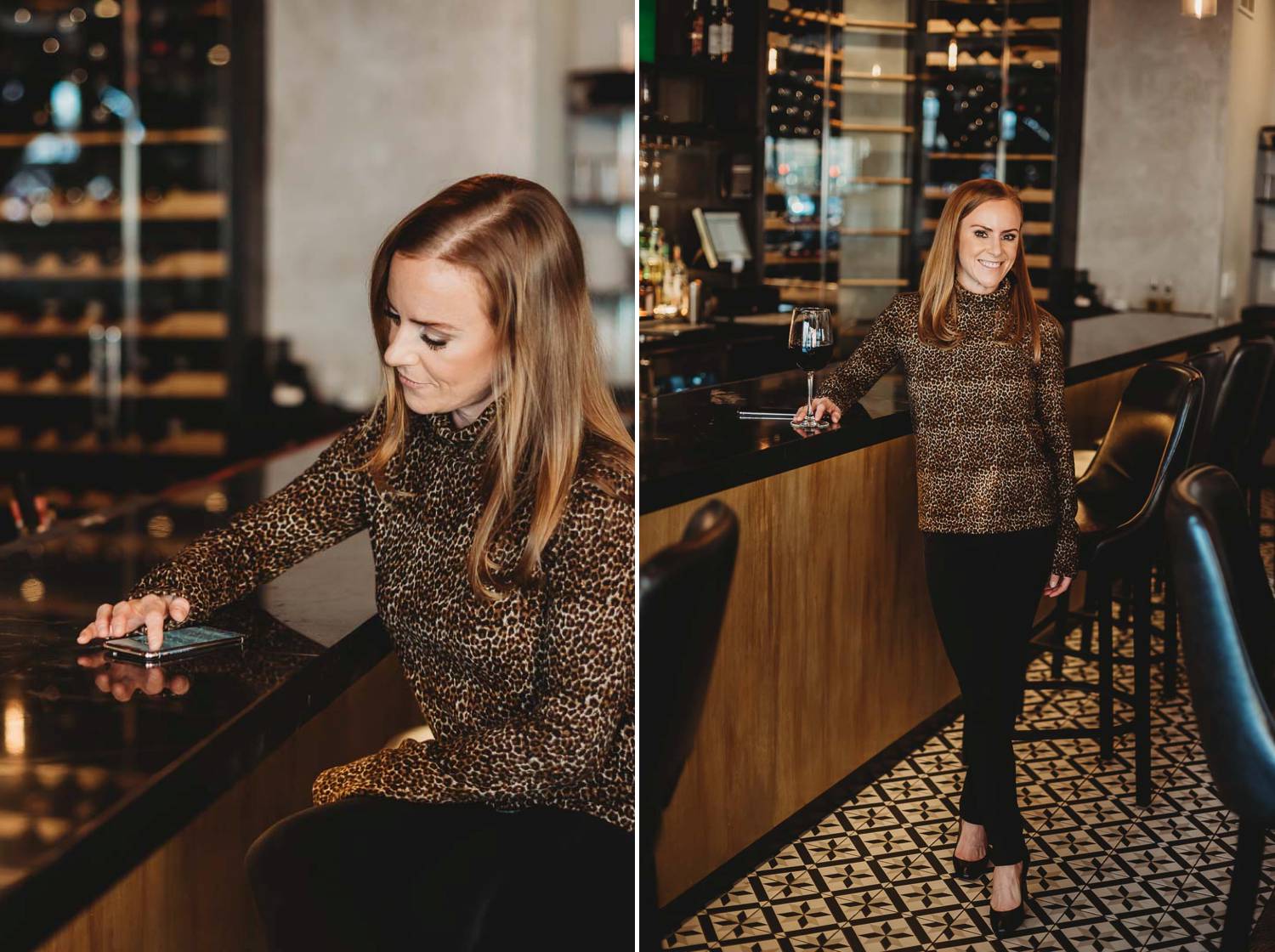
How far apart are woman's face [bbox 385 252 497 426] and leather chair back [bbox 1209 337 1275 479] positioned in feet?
5.20

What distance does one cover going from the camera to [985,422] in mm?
1890

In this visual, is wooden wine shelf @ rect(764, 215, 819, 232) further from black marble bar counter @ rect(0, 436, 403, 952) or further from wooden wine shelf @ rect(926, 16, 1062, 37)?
black marble bar counter @ rect(0, 436, 403, 952)

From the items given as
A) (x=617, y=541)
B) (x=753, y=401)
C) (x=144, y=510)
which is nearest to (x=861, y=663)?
(x=753, y=401)

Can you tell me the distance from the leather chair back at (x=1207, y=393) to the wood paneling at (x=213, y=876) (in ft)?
4.98

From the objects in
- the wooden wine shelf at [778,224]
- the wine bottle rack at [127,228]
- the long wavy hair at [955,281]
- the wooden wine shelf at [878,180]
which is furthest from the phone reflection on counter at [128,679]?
the wooden wine shelf at [878,180]

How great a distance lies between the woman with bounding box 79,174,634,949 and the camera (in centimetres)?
124

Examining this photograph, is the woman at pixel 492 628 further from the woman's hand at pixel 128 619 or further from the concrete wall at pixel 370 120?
the concrete wall at pixel 370 120

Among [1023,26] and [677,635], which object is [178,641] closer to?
[677,635]

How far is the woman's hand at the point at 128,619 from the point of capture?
50.2 inches

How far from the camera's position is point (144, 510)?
6.81 feet

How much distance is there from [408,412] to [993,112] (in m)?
3.70

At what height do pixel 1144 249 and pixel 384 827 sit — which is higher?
pixel 1144 249

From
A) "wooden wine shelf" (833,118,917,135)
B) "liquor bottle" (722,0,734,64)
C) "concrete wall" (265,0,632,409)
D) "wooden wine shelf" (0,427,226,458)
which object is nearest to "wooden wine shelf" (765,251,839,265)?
"liquor bottle" (722,0,734,64)

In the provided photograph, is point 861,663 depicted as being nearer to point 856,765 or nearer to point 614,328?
point 856,765
